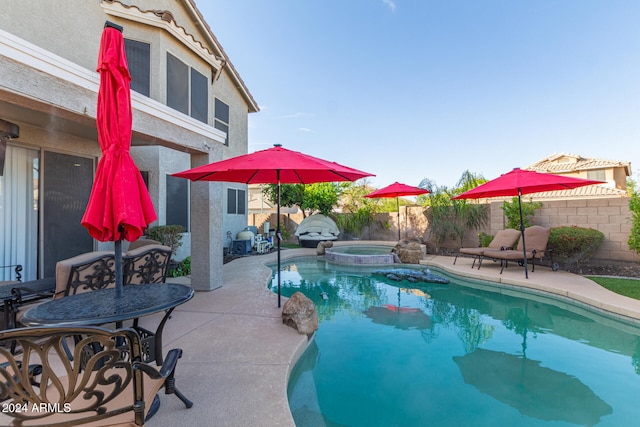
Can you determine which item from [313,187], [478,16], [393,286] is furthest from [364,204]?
[478,16]

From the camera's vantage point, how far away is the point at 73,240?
246 inches

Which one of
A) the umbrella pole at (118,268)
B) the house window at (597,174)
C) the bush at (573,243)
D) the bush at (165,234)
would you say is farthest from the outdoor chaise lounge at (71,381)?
the house window at (597,174)

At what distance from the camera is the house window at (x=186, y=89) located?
25.2 ft

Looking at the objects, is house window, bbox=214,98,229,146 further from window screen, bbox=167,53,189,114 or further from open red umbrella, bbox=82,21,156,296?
open red umbrella, bbox=82,21,156,296

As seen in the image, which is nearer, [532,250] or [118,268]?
[118,268]

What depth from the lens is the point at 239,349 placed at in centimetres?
342

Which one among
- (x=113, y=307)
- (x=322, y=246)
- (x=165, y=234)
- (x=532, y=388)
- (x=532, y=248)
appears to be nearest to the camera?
(x=113, y=307)

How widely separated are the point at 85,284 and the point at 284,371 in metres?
2.47

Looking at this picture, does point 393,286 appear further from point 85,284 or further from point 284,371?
point 85,284

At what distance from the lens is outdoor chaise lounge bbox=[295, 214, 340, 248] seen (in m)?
14.1

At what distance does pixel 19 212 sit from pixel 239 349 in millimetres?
5263

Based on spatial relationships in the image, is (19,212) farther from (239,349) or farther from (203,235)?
(239,349)

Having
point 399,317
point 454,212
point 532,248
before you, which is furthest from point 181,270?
point 454,212

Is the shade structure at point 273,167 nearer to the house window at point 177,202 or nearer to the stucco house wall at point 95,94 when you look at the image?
the stucco house wall at point 95,94
